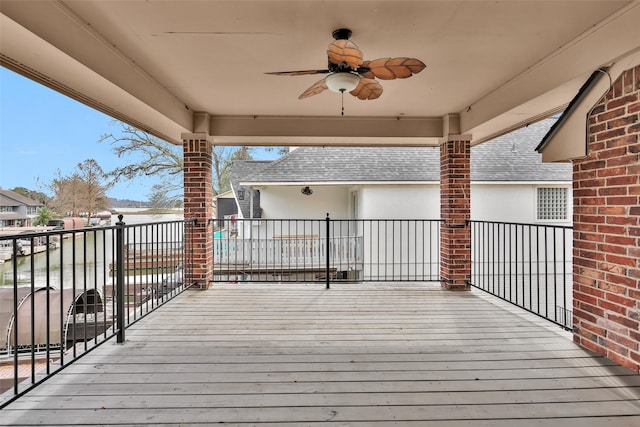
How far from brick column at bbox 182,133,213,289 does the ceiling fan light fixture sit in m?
2.54

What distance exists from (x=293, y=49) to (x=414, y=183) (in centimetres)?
546

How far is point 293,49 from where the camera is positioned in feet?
8.77

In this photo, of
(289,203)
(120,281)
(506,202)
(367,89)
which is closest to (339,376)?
(120,281)

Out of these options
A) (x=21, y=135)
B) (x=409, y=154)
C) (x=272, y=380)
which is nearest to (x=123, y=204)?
(x=21, y=135)

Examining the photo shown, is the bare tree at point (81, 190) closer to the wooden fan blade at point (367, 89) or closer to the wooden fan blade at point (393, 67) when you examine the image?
the wooden fan blade at point (367, 89)

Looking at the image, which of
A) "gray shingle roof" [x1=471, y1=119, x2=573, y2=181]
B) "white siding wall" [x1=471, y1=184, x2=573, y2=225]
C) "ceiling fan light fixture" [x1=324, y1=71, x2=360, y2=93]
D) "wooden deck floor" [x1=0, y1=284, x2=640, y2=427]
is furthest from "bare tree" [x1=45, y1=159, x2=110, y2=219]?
"gray shingle roof" [x1=471, y1=119, x2=573, y2=181]

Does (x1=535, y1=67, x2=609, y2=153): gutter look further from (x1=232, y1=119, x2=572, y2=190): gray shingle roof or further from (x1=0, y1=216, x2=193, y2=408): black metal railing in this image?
(x1=232, y1=119, x2=572, y2=190): gray shingle roof

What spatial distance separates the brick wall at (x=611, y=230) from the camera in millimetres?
2191

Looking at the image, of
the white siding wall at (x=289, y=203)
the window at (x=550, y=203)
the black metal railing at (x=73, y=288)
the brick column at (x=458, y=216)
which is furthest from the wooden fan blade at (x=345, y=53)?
the window at (x=550, y=203)

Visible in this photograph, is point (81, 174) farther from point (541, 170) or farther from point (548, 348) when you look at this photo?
point (541, 170)

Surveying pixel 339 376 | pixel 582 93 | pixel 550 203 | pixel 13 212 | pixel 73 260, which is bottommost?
pixel 339 376

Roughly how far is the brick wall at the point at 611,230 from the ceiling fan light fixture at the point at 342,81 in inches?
69.2

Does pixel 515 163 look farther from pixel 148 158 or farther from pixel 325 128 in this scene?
pixel 148 158

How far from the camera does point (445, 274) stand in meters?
4.66
